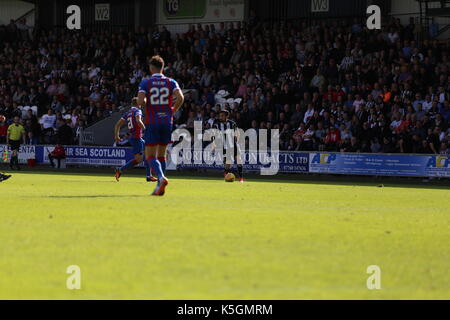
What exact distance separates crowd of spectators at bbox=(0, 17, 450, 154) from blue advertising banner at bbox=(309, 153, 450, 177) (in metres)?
0.35

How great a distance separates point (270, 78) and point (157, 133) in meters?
19.2

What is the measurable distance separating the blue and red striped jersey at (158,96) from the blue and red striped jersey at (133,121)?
7930 mm

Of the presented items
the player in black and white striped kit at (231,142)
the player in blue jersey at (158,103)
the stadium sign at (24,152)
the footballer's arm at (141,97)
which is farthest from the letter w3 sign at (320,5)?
the footballer's arm at (141,97)

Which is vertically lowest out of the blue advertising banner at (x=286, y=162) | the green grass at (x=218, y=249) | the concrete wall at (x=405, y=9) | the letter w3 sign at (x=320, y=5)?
the blue advertising banner at (x=286, y=162)

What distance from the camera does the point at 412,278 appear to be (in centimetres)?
691

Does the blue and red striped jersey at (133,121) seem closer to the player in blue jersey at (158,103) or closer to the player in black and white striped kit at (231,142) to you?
the player in black and white striped kit at (231,142)

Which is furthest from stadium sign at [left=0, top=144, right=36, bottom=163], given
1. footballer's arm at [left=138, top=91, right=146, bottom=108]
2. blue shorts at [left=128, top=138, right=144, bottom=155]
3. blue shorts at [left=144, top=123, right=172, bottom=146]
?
footballer's arm at [left=138, top=91, right=146, bottom=108]

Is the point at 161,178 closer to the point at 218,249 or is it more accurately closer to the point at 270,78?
the point at 218,249

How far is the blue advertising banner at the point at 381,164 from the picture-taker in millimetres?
27812

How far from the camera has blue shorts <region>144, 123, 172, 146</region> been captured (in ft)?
52.2

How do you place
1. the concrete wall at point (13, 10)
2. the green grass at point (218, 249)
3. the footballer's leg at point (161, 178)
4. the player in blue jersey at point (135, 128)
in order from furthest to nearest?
1. the concrete wall at point (13, 10)
2. the player in blue jersey at point (135, 128)
3. the footballer's leg at point (161, 178)
4. the green grass at point (218, 249)

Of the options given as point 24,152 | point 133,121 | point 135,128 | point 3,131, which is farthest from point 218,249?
point 3,131

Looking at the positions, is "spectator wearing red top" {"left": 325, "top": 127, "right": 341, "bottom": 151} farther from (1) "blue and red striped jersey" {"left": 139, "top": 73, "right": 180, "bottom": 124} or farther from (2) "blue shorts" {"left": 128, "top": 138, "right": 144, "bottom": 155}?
(1) "blue and red striped jersey" {"left": 139, "top": 73, "right": 180, "bottom": 124}
